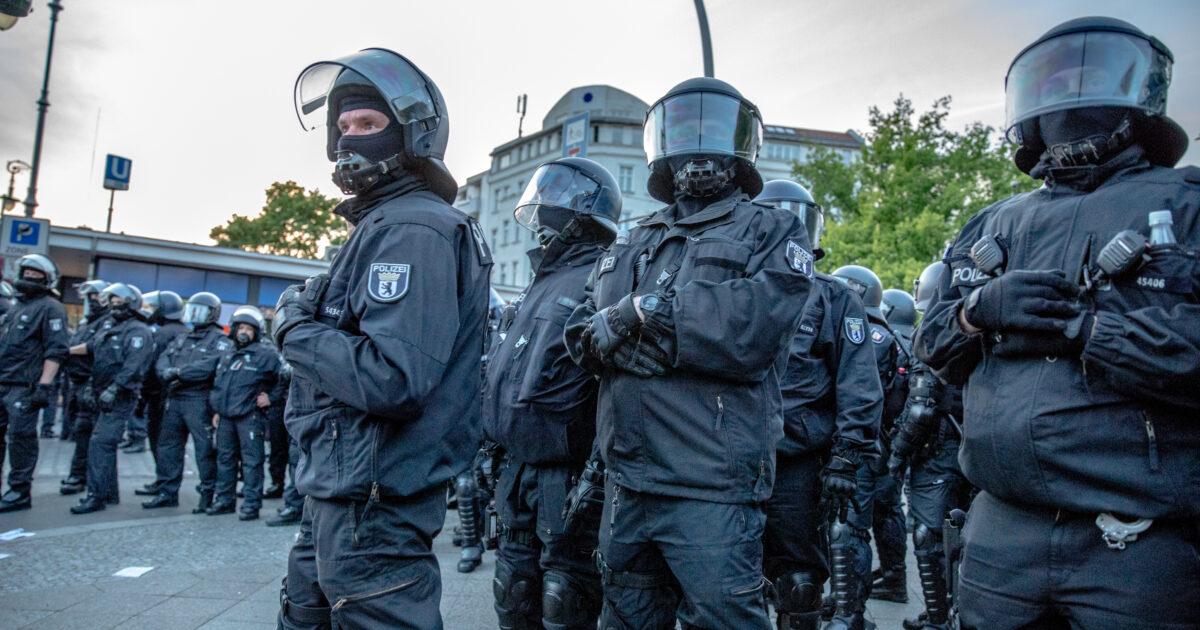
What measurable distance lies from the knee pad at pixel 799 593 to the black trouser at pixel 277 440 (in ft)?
21.1

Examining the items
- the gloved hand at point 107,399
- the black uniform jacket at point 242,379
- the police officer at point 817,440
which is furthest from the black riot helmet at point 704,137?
the gloved hand at point 107,399

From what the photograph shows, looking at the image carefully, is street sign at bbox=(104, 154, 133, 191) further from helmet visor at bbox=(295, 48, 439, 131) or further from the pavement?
helmet visor at bbox=(295, 48, 439, 131)

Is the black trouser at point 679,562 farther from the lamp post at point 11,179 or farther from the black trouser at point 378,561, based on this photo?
the lamp post at point 11,179

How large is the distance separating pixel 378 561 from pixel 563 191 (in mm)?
2390

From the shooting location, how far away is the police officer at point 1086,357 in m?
1.73

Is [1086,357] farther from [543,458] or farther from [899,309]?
[899,309]

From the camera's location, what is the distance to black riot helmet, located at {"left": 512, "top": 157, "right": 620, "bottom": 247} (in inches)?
154

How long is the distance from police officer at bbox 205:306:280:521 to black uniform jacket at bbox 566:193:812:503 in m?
5.94

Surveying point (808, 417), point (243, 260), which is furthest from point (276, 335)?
point (243, 260)

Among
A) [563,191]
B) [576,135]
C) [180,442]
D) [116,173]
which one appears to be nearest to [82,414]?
[180,442]

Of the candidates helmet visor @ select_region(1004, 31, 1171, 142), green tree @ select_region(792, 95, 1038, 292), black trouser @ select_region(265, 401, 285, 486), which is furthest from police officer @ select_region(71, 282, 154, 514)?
green tree @ select_region(792, 95, 1038, 292)

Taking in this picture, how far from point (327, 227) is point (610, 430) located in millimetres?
46672

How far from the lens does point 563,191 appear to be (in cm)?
402

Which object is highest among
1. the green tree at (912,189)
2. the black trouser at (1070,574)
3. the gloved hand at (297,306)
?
the green tree at (912,189)
